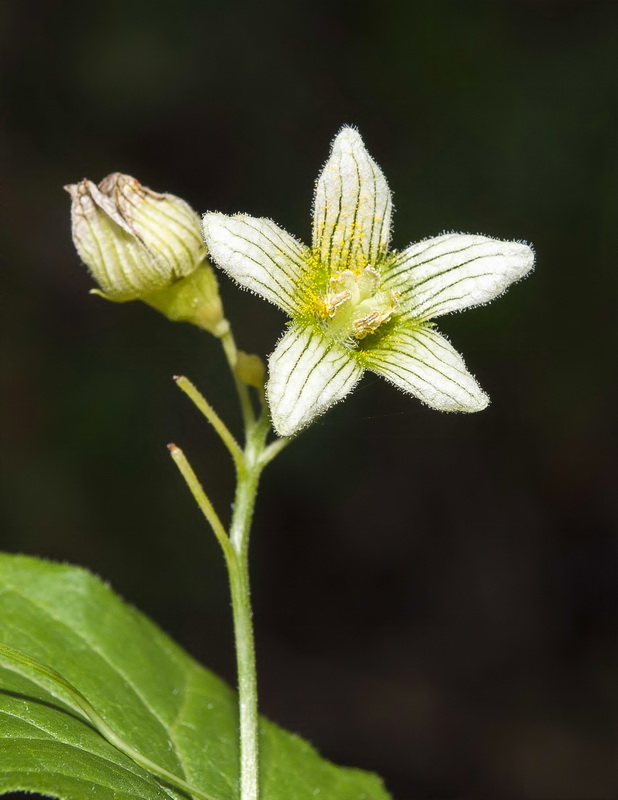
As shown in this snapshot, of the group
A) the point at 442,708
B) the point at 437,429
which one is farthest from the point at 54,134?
the point at 442,708

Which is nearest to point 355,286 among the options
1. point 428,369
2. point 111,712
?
point 428,369

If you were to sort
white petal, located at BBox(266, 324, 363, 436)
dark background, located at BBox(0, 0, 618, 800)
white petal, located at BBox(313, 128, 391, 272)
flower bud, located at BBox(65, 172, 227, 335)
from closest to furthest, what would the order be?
1. white petal, located at BBox(266, 324, 363, 436)
2. flower bud, located at BBox(65, 172, 227, 335)
3. white petal, located at BBox(313, 128, 391, 272)
4. dark background, located at BBox(0, 0, 618, 800)

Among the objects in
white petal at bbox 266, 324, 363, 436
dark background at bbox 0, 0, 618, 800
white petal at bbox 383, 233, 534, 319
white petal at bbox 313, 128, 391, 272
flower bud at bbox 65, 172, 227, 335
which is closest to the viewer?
white petal at bbox 266, 324, 363, 436

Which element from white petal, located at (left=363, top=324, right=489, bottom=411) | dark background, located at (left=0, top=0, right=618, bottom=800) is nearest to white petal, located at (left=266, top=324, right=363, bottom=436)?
white petal, located at (left=363, top=324, right=489, bottom=411)

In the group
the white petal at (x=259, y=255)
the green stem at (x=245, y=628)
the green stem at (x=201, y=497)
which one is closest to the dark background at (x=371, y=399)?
the white petal at (x=259, y=255)

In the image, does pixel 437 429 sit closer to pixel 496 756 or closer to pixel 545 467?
pixel 545 467

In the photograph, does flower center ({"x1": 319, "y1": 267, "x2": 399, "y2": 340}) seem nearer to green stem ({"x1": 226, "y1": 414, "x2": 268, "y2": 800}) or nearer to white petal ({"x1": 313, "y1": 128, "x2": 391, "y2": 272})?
white petal ({"x1": 313, "y1": 128, "x2": 391, "y2": 272})

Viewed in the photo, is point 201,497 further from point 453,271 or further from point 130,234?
point 453,271
